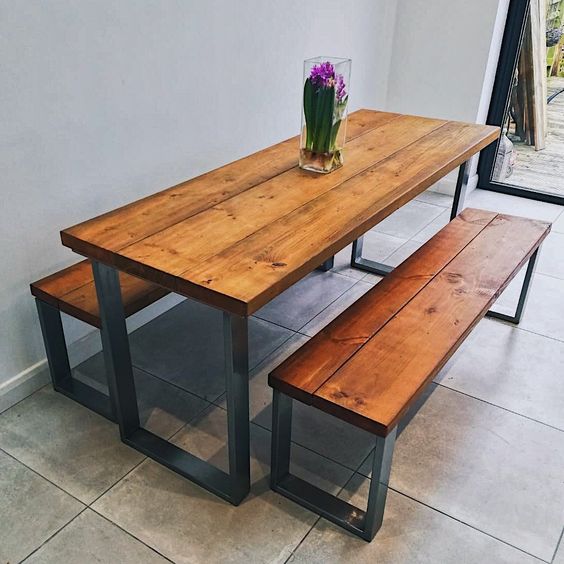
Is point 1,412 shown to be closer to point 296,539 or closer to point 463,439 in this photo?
point 296,539

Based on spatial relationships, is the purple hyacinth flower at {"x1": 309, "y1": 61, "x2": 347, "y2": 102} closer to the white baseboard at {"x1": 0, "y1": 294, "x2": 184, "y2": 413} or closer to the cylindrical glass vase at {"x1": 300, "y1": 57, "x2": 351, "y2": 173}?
the cylindrical glass vase at {"x1": 300, "y1": 57, "x2": 351, "y2": 173}

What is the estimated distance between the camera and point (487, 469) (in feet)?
6.41

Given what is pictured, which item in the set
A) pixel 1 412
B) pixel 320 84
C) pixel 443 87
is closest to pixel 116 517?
pixel 1 412

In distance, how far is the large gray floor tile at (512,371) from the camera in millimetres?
2230

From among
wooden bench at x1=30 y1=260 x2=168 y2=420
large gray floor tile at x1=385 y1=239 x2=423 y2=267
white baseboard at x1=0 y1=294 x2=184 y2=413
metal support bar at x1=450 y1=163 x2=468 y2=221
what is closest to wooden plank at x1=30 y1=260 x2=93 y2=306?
wooden bench at x1=30 y1=260 x2=168 y2=420

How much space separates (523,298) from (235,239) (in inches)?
58.9

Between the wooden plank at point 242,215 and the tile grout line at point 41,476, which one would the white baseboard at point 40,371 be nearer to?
the tile grout line at point 41,476

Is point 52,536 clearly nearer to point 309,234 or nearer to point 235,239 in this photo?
point 235,239

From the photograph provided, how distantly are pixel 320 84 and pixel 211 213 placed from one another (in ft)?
1.73

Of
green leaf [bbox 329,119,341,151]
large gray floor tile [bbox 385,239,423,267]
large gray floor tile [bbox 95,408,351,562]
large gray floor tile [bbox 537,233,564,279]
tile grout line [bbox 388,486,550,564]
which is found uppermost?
green leaf [bbox 329,119,341,151]

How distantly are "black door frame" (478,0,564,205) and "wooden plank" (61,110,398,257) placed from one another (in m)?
2.03

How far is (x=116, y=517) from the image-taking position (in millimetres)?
1766

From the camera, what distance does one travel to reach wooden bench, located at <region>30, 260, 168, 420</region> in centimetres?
200

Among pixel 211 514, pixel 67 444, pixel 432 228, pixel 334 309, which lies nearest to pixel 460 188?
pixel 432 228
